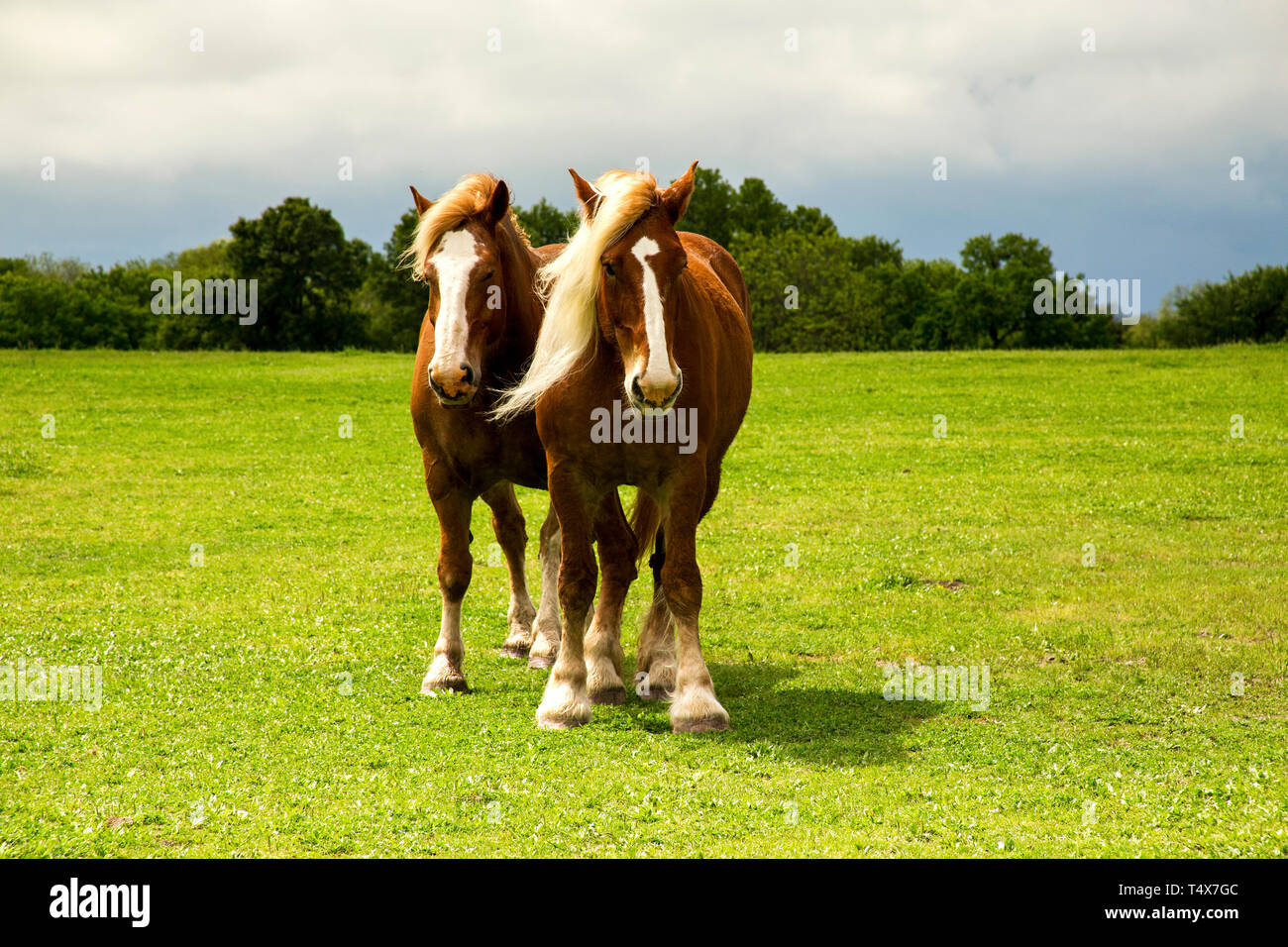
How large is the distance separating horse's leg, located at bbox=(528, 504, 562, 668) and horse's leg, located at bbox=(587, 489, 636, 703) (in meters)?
1.24

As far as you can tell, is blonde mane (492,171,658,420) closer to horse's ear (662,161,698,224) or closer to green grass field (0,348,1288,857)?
horse's ear (662,161,698,224)

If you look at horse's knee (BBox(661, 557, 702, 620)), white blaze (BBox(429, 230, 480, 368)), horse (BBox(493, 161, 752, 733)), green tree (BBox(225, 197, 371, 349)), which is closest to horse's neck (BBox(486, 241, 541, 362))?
horse (BBox(493, 161, 752, 733))

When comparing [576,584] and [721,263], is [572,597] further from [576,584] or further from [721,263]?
[721,263]

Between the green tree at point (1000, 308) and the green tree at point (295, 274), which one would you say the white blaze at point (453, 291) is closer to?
the green tree at point (295, 274)

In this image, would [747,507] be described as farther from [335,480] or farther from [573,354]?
[573,354]

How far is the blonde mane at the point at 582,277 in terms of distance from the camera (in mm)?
7453

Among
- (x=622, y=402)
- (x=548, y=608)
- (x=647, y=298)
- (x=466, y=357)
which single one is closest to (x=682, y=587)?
(x=622, y=402)

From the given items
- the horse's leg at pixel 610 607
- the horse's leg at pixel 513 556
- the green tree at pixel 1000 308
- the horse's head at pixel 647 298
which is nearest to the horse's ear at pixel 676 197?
the horse's head at pixel 647 298

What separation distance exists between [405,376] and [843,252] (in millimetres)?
48807

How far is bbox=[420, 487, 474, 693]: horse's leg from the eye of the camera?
362 inches

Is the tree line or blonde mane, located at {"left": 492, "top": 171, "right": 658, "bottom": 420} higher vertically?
the tree line

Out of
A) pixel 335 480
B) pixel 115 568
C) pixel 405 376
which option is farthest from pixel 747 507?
pixel 405 376

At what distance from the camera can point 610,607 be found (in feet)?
29.3
